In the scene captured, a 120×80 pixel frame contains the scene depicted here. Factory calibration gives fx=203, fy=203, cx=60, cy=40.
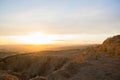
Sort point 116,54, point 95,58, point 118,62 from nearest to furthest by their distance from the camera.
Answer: point 118,62
point 95,58
point 116,54

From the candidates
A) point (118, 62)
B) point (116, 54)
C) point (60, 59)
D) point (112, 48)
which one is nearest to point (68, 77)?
point (118, 62)

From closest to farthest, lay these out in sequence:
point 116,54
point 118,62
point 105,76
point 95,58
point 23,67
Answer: point 105,76 < point 118,62 < point 95,58 < point 116,54 < point 23,67

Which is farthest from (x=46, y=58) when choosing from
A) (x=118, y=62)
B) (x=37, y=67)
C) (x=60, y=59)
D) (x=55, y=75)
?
(x=55, y=75)

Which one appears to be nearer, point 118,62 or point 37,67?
point 118,62

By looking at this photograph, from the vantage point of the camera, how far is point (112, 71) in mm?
12188

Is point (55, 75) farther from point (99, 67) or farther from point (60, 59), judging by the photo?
point (60, 59)

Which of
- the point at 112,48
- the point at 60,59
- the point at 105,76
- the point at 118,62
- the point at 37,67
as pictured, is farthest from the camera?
the point at 37,67

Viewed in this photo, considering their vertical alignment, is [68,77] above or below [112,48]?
below

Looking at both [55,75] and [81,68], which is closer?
[55,75]

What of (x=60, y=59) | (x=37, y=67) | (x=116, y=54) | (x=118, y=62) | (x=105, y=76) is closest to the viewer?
(x=105, y=76)

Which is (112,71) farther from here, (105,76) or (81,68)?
(81,68)

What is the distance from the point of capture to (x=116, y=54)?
1706cm

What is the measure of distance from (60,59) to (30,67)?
5.70m

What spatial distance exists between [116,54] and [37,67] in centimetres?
1315
